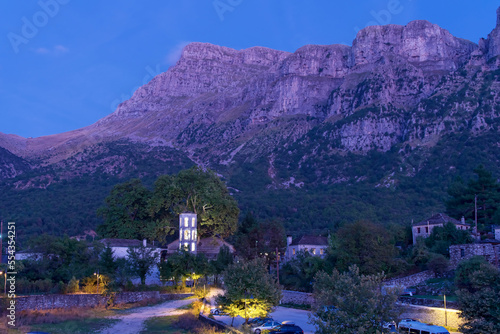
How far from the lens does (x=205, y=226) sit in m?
67.6

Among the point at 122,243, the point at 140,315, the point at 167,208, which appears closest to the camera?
the point at 140,315

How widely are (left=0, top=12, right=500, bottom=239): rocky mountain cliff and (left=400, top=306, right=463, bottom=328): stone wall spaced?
2890 inches

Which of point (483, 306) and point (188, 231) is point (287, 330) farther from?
point (188, 231)

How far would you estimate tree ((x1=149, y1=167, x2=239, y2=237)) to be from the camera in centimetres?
6488

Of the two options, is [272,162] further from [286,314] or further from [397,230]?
[286,314]

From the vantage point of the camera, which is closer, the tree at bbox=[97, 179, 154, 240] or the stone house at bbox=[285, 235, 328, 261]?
the stone house at bbox=[285, 235, 328, 261]

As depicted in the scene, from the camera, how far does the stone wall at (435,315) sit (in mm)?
25266

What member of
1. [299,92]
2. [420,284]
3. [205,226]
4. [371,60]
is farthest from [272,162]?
[420,284]

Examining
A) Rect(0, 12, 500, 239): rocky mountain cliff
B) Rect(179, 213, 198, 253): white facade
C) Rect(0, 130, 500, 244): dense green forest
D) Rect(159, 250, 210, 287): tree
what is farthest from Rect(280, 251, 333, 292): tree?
Rect(0, 12, 500, 239): rocky mountain cliff

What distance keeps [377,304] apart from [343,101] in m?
134

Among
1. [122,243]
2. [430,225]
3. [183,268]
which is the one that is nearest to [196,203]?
[122,243]

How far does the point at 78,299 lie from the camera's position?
39.1 meters

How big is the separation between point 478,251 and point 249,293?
64.7 ft

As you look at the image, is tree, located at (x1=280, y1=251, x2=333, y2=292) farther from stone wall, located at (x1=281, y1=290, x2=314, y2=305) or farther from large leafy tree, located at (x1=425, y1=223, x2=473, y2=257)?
large leafy tree, located at (x1=425, y1=223, x2=473, y2=257)
